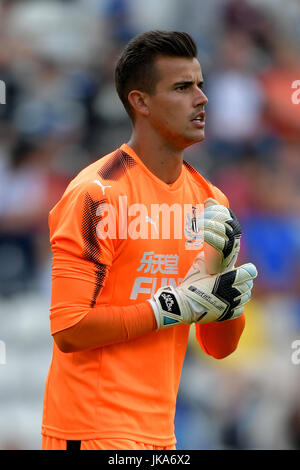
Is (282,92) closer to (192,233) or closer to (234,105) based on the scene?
(234,105)

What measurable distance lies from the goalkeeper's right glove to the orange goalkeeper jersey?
0.15m

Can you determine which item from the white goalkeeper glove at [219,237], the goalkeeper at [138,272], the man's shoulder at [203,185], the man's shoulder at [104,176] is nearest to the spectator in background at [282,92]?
the man's shoulder at [203,185]

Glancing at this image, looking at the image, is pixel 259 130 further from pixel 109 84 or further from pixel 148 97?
pixel 148 97

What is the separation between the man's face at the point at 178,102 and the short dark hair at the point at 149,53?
0.08ft

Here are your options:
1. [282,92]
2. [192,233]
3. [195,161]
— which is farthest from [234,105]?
[192,233]

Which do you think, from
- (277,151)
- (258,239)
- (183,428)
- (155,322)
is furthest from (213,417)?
(155,322)

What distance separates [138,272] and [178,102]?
66cm

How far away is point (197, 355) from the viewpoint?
489cm

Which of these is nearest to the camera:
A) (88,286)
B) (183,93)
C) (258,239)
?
(88,286)

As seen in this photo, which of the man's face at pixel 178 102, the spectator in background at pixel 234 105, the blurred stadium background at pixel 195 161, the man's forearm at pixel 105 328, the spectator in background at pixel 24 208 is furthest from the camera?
the spectator in background at pixel 234 105

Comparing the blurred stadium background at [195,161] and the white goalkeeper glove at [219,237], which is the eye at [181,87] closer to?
the white goalkeeper glove at [219,237]

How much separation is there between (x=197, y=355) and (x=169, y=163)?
85.8 inches

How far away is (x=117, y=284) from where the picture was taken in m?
2.80

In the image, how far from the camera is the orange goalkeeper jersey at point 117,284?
2.68 m
